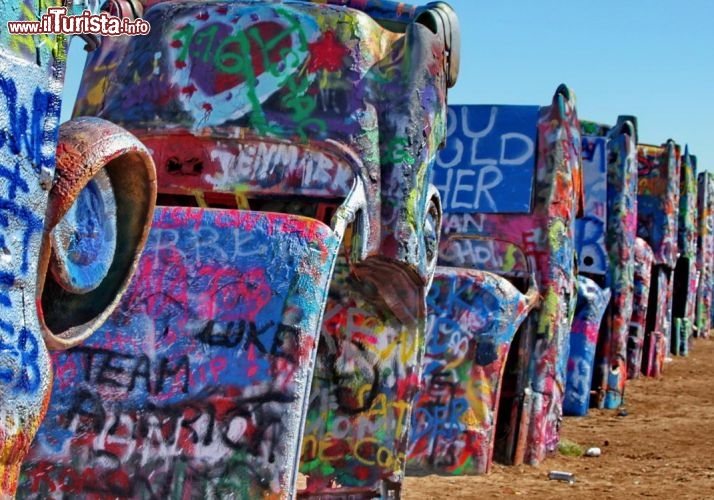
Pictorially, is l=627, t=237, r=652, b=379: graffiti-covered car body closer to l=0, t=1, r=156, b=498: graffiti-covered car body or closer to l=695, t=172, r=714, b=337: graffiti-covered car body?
l=695, t=172, r=714, b=337: graffiti-covered car body

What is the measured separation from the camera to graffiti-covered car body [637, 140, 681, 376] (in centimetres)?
1728

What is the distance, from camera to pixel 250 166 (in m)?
6.19

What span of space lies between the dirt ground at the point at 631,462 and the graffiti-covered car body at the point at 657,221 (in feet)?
4.23

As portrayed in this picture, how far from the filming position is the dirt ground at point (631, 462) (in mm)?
9047

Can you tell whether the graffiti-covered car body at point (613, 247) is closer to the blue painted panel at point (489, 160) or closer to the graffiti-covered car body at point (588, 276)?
the graffiti-covered car body at point (588, 276)

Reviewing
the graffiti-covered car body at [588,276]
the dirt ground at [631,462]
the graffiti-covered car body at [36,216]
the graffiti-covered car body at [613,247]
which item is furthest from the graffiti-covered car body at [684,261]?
the graffiti-covered car body at [36,216]

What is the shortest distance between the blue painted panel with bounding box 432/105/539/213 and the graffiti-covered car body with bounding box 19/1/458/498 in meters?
3.58

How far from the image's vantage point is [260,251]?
5.13 m

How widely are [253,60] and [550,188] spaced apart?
4615 millimetres

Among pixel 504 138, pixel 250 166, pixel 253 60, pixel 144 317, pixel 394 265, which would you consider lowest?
pixel 144 317

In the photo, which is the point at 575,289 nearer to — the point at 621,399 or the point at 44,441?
the point at 621,399

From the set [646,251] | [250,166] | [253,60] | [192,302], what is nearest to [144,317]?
[192,302]

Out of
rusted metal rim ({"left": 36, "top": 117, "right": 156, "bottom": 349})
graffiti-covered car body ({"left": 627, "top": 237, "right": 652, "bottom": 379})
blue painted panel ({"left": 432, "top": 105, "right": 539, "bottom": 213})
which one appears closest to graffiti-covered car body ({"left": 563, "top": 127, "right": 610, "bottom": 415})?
graffiti-covered car body ({"left": 627, "top": 237, "right": 652, "bottom": 379})

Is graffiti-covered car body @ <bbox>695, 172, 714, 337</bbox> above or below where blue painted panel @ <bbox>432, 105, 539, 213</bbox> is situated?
above
